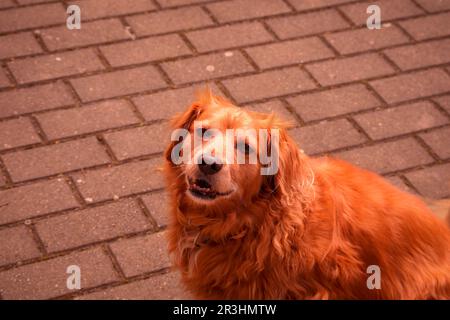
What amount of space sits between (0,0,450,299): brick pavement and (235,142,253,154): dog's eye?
116cm

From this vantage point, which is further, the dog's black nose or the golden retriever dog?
the golden retriever dog

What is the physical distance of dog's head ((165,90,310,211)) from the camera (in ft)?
12.6

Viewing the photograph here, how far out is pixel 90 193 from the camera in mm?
5113

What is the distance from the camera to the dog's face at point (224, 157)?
3.84 m

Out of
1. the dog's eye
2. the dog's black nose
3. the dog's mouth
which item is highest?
the dog's eye
